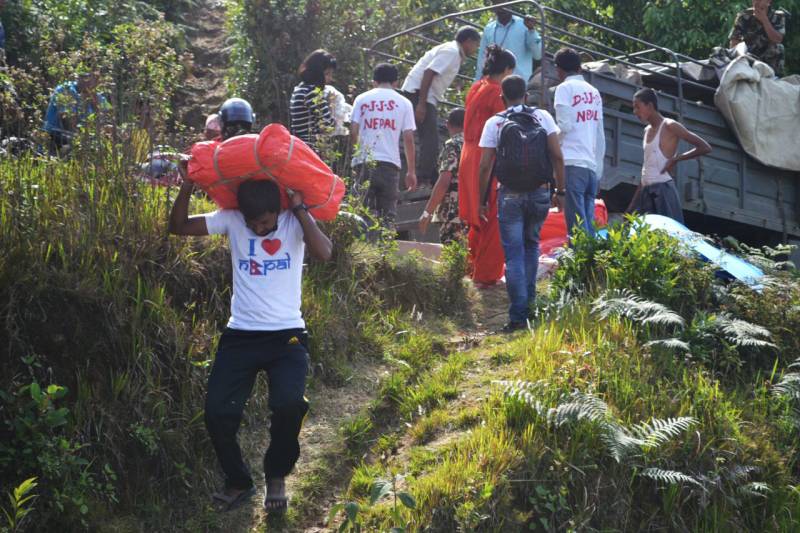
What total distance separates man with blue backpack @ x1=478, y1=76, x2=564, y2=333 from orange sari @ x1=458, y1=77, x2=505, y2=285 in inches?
30.9

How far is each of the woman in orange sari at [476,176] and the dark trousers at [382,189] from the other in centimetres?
66

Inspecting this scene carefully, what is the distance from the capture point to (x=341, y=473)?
594 centimetres

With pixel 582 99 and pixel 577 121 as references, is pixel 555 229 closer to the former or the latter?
pixel 577 121

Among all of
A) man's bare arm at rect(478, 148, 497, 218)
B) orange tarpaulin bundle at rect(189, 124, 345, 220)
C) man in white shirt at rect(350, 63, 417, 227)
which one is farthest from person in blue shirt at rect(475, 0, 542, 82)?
orange tarpaulin bundle at rect(189, 124, 345, 220)

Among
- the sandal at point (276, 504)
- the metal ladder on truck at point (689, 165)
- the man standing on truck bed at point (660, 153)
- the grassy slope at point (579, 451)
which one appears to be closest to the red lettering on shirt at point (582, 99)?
the metal ladder on truck at point (689, 165)

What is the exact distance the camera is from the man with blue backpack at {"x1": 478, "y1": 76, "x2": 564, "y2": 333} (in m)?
7.36

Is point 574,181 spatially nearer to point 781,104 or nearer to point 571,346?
point 571,346

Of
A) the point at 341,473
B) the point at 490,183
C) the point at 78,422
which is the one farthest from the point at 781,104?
the point at 78,422

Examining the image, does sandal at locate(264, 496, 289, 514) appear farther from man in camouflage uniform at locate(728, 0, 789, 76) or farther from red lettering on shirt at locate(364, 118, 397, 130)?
man in camouflage uniform at locate(728, 0, 789, 76)

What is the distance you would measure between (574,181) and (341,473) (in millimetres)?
3609

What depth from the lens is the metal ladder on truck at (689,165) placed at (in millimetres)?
10031

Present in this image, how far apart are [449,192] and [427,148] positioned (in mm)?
1349

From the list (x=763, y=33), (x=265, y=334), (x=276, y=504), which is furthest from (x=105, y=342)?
(x=763, y=33)

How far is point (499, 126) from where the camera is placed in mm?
7570
